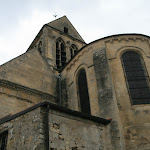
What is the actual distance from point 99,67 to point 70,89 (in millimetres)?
2861

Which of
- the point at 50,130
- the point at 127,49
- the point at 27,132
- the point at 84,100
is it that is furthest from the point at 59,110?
the point at 127,49

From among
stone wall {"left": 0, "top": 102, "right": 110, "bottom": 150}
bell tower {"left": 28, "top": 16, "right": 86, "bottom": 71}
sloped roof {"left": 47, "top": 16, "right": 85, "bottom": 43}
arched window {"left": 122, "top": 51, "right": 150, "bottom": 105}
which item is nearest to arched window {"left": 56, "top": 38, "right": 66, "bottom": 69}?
bell tower {"left": 28, "top": 16, "right": 86, "bottom": 71}

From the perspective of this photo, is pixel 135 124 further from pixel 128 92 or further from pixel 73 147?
pixel 73 147

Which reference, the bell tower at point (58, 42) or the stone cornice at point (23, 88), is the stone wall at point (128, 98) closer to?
the stone cornice at point (23, 88)

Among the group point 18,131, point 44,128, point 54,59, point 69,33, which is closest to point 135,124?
point 44,128

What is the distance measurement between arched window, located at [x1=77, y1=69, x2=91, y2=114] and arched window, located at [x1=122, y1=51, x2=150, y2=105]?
7.91 ft

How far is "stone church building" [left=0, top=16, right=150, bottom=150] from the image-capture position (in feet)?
25.0

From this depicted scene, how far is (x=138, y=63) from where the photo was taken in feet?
38.7

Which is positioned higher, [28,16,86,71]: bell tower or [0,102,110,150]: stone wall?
[28,16,86,71]: bell tower

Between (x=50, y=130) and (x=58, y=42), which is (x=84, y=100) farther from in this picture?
(x=58, y=42)

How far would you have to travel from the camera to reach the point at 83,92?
12.4 m

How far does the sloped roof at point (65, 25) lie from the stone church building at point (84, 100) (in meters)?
12.2

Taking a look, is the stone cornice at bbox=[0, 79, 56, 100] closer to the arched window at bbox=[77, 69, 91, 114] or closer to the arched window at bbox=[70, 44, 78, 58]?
the arched window at bbox=[77, 69, 91, 114]

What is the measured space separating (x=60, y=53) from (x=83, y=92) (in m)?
12.5
